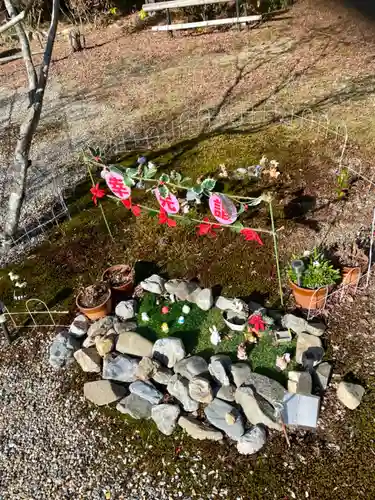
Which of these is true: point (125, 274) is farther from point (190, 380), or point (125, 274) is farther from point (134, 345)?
point (190, 380)

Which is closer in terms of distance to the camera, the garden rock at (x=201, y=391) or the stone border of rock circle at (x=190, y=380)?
the stone border of rock circle at (x=190, y=380)

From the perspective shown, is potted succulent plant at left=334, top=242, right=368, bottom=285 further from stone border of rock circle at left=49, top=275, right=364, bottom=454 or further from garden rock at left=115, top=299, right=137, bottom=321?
garden rock at left=115, top=299, right=137, bottom=321

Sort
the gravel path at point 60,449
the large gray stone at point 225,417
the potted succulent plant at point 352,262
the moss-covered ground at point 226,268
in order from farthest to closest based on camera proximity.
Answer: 1. the potted succulent plant at point 352,262
2. the large gray stone at point 225,417
3. the gravel path at point 60,449
4. the moss-covered ground at point 226,268

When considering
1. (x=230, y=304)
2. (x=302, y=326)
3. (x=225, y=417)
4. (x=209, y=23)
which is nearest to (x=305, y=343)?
(x=302, y=326)

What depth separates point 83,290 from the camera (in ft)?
26.2

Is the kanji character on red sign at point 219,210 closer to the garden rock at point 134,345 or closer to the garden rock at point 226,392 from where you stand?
the garden rock at point 134,345

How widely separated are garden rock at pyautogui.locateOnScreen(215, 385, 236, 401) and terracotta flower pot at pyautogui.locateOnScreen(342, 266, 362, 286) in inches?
104

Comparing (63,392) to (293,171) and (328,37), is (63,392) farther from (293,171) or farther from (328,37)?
(328,37)

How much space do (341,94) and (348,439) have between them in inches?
394

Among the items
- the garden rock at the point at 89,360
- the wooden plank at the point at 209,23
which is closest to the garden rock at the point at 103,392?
the garden rock at the point at 89,360

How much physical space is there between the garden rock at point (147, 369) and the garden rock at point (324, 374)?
7.78 ft

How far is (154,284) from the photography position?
801 cm

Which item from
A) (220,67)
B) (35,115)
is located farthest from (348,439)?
(220,67)

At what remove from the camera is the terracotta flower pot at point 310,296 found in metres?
7.11
